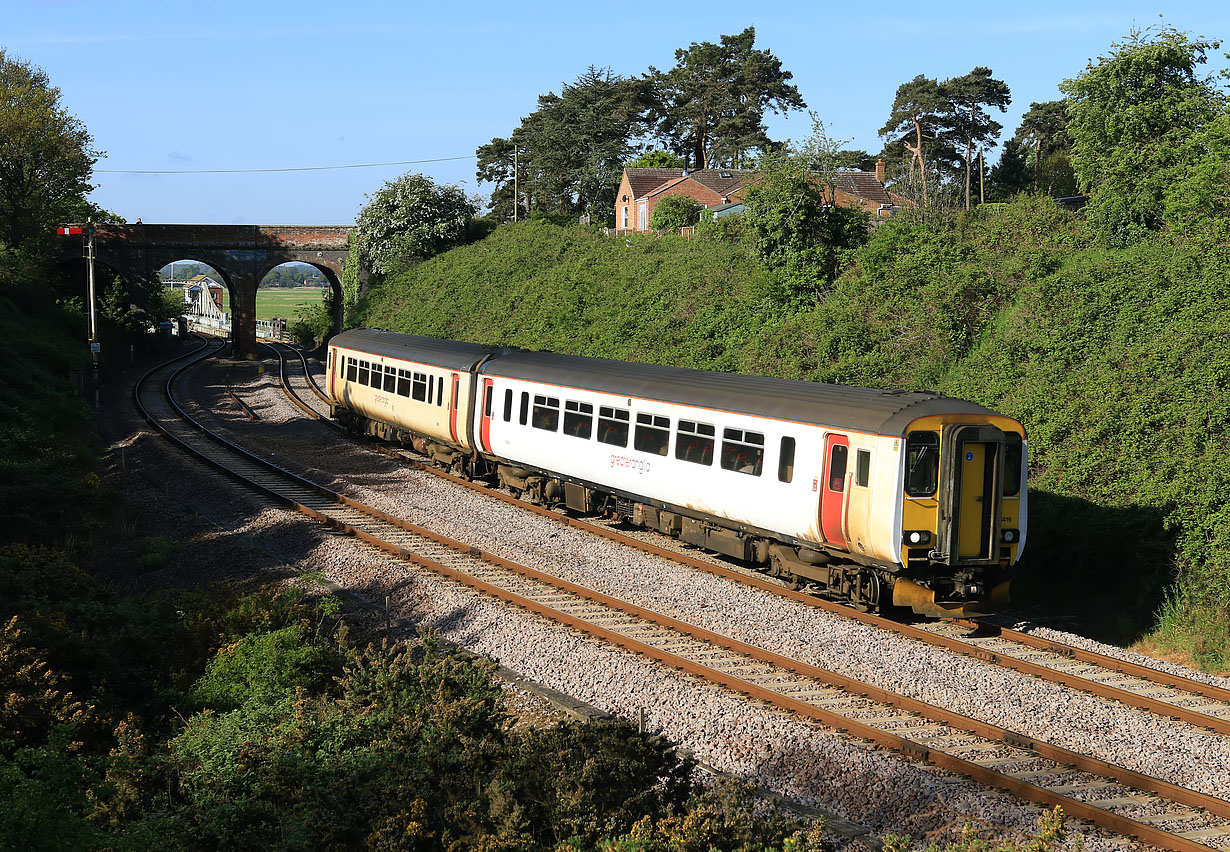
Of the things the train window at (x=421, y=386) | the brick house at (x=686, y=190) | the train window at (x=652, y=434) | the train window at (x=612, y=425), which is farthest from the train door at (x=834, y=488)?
the brick house at (x=686, y=190)

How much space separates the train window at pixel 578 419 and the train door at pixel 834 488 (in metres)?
5.97

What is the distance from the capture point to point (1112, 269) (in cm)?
2000

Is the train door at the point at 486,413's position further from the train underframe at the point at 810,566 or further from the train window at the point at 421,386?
the train window at the point at 421,386

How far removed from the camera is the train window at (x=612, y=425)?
17.8m

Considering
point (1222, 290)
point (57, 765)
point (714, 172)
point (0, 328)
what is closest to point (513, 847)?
point (57, 765)

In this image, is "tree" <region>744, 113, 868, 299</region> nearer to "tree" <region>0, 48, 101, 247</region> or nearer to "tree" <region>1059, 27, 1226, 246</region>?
"tree" <region>1059, 27, 1226, 246</region>

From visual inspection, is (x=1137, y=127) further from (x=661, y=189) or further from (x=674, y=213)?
(x=661, y=189)

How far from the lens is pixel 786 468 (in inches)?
563

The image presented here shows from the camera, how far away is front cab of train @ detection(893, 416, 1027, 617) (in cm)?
1284

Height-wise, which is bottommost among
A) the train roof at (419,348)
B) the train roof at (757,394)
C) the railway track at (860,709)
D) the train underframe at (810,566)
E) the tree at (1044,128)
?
the railway track at (860,709)

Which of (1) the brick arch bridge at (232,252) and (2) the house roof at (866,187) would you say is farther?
(1) the brick arch bridge at (232,252)

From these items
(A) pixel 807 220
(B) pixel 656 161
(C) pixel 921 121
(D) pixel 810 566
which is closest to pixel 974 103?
(C) pixel 921 121

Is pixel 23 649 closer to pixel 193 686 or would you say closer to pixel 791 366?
pixel 193 686

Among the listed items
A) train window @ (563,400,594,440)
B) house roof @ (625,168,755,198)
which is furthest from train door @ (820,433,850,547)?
house roof @ (625,168,755,198)
